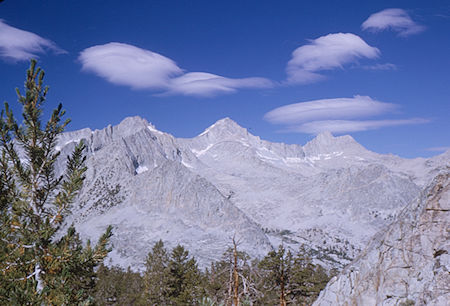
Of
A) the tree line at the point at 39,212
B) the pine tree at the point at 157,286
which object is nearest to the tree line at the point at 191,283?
the pine tree at the point at 157,286

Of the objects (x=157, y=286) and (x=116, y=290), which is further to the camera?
(x=116, y=290)

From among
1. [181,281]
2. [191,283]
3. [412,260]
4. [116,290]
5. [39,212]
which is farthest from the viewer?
[116,290]

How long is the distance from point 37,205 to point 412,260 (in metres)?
15.0

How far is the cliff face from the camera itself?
14.0 m

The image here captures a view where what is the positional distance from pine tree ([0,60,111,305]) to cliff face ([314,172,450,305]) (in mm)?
12104

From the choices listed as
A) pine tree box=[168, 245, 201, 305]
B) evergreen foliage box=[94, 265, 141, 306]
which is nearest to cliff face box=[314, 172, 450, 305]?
pine tree box=[168, 245, 201, 305]

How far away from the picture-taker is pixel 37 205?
11148 mm

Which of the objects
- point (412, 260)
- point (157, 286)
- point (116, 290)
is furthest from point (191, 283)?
point (412, 260)

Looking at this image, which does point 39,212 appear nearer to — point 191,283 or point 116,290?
point 191,283

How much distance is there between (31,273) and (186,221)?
176 metres

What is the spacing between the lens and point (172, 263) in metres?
43.5

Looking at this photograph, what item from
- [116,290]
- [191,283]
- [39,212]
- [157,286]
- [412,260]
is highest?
[39,212]

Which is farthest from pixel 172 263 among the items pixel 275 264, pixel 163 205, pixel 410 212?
pixel 163 205

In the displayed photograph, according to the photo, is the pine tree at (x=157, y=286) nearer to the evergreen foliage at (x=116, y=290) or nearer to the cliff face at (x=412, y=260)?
the evergreen foliage at (x=116, y=290)
